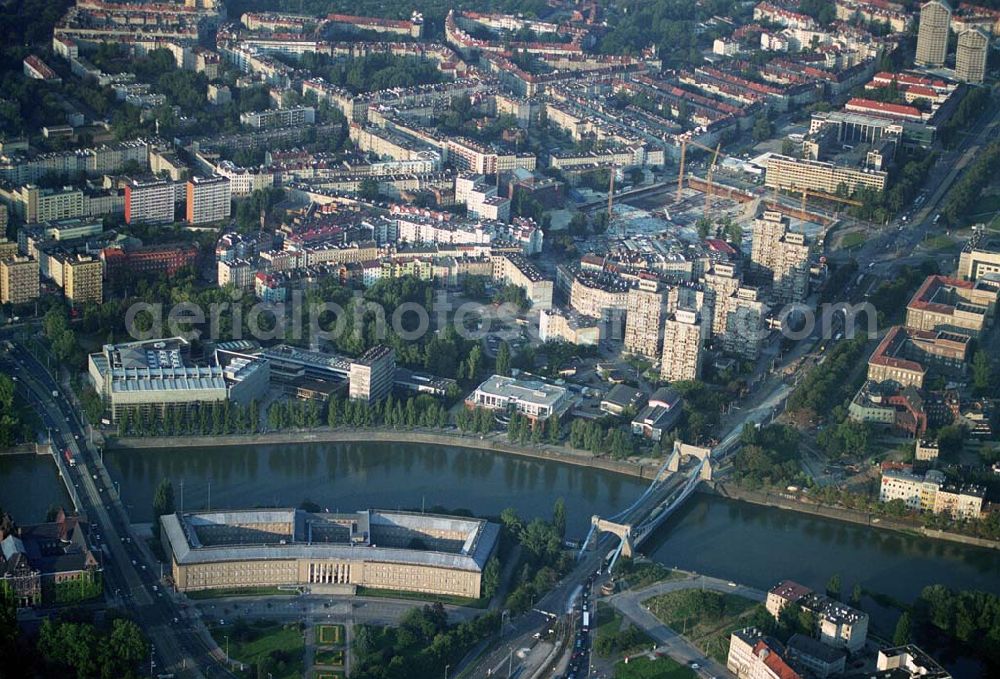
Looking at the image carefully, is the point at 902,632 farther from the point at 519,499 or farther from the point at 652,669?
the point at 519,499

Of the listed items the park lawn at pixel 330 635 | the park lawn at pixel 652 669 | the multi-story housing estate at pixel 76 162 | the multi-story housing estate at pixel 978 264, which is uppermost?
the multi-story housing estate at pixel 76 162

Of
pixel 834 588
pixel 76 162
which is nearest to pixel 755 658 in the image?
pixel 834 588

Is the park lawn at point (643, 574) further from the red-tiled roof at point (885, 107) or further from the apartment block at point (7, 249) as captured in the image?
the red-tiled roof at point (885, 107)

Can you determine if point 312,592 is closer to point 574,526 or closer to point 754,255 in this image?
point 574,526

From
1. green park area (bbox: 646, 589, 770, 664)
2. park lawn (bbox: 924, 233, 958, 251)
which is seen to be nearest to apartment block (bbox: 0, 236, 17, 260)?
green park area (bbox: 646, 589, 770, 664)

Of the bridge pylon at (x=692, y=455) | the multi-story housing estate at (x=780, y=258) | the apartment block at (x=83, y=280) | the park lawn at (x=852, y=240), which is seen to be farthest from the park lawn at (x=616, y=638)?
the park lawn at (x=852, y=240)

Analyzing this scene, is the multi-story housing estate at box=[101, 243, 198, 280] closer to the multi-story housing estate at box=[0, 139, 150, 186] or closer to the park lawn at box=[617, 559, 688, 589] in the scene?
the multi-story housing estate at box=[0, 139, 150, 186]

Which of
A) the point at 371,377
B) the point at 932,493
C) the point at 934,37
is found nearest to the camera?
the point at 932,493
